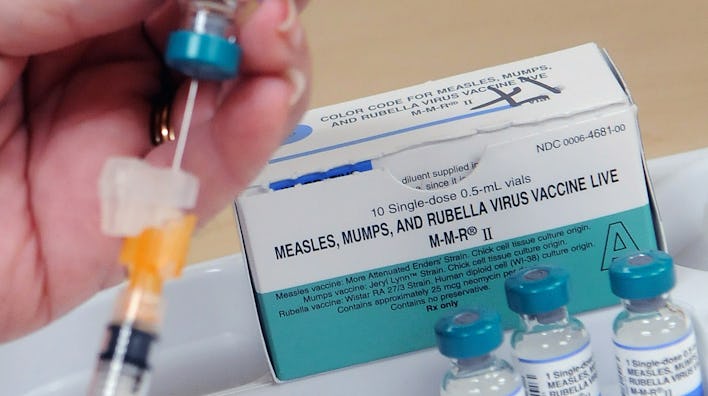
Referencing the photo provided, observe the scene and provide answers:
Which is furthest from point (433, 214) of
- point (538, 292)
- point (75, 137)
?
point (75, 137)

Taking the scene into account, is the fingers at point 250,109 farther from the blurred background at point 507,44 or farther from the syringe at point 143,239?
the blurred background at point 507,44

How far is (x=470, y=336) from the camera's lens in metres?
0.41

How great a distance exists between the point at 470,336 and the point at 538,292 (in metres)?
0.04

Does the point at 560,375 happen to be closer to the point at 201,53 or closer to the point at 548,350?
the point at 548,350

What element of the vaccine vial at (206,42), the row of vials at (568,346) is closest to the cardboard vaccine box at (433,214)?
the row of vials at (568,346)

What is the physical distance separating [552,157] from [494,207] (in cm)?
4

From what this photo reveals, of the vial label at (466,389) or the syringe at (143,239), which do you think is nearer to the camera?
the syringe at (143,239)

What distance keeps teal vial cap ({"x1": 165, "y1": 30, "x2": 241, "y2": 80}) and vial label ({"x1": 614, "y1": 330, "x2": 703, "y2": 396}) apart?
258mm

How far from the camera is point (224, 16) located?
300 millimetres

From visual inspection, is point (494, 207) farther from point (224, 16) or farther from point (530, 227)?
point (224, 16)

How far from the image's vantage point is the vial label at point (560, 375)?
42 centimetres

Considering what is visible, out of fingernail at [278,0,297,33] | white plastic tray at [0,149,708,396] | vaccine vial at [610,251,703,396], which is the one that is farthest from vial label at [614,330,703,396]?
fingernail at [278,0,297,33]

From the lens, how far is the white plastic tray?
562 millimetres

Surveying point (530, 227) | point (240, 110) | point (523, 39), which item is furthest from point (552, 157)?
point (523, 39)
